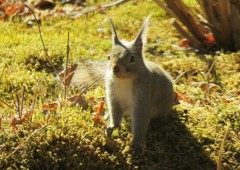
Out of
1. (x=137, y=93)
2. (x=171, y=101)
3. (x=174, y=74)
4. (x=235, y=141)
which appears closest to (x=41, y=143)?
(x=137, y=93)

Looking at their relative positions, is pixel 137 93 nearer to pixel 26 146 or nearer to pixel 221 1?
pixel 26 146

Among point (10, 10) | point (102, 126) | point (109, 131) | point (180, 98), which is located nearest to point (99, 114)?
point (102, 126)

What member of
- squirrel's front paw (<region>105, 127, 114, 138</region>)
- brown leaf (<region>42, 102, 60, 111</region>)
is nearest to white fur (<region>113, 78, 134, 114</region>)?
squirrel's front paw (<region>105, 127, 114, 138</region>)

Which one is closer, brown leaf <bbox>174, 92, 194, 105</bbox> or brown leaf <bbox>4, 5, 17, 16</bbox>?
brown leaf <bbox>174, 92, 194, 105</bbox>

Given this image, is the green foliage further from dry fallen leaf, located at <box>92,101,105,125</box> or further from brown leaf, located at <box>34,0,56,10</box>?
brown leaf, located at <box>34,0,56,10</box>

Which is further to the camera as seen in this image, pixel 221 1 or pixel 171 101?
pixel 221 1

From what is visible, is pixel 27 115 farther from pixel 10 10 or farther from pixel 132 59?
pixel 10 10
